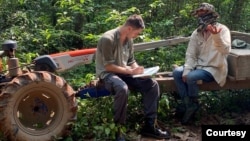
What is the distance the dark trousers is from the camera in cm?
479

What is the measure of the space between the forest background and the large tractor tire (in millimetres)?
376

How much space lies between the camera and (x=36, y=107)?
503cm

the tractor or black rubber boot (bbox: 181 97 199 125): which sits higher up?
the tractor

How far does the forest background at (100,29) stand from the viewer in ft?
18.6

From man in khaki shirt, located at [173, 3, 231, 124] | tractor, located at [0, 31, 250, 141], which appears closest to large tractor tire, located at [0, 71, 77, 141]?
tractor, located at [0, 31, 250, 141]

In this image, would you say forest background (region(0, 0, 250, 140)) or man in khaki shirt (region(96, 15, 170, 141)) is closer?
man in khaki shirt (region(96, 15, 170, 141))

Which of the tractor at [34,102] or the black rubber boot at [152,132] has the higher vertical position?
the tractor at [34,102]

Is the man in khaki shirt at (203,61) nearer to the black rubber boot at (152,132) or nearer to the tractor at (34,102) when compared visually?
the black rubber boot at (152,132)

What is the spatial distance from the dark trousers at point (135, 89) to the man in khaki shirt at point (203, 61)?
503 millimetres

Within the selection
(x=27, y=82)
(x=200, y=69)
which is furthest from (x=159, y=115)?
(x=27, y=82)

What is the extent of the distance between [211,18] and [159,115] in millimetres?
1519

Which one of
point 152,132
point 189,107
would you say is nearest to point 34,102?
point 152,132

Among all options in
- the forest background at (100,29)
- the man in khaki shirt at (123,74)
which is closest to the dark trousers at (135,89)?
the man in khaki shirt at (123,74)

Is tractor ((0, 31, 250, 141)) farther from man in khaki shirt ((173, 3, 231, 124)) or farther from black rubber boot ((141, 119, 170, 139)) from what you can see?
man in khaki shirt ((173, 3, 231, 124))
